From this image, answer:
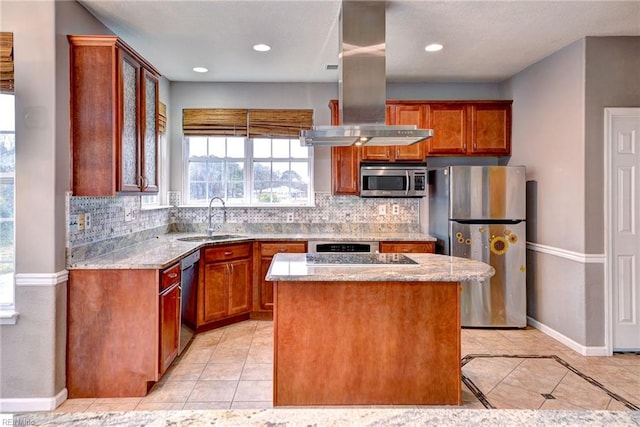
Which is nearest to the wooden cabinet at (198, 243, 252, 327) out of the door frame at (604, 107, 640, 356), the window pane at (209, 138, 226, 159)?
the window pane at (209, 138, 226, 159)

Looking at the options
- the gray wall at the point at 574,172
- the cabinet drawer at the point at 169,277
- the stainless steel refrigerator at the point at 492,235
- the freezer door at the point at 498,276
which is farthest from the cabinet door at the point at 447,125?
the cabinet drawer at the point at 169,277

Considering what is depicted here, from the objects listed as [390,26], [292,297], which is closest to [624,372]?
[292,297]

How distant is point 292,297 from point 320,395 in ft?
2.04

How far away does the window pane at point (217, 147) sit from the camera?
188 inches

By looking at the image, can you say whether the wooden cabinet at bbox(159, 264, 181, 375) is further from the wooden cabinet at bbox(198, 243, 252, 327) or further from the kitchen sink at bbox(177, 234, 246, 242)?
the kitchen sink at bbox(177, 234, 246, 242)

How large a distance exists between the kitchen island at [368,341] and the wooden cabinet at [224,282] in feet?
5.44

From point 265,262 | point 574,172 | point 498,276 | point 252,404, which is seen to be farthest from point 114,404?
point 574,172

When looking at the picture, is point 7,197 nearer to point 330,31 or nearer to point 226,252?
point 226,252

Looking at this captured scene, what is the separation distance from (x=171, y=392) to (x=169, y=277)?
2.59 ft

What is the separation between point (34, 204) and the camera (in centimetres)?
243

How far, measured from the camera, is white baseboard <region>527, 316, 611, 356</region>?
3305 mm

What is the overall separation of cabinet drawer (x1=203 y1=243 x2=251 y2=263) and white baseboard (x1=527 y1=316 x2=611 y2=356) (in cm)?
311

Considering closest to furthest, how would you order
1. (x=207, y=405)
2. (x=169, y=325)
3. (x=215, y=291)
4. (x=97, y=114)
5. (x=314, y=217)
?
1. (x=207, y=405)
2. (x=97, y=114)
3. (x=169, y=325)
4. (x=215, y=291)
5. (x=314, y=217)

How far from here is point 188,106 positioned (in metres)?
4.66
